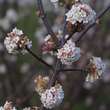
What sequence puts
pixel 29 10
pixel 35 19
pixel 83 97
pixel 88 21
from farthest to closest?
pixel 29 10, pixel 35 19, pixel 83 97, pixel 88 21

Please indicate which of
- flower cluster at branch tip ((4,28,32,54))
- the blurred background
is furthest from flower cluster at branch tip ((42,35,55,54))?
the blurred background

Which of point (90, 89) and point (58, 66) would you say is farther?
point (90, 89)

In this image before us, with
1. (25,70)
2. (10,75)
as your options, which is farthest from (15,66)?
(10,75)

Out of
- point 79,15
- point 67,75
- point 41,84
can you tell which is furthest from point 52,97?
point 67,75

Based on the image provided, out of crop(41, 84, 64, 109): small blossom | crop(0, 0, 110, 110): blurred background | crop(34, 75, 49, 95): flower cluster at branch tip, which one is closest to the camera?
crop(41, 84, 64, 109): small blossom

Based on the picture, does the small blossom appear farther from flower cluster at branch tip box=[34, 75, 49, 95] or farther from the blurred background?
the blurred background

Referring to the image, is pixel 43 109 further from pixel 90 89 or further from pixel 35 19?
pixel 35 19
